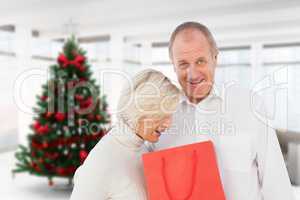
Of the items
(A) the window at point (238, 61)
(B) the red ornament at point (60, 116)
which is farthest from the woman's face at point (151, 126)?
(A) the window at point (238, 61)

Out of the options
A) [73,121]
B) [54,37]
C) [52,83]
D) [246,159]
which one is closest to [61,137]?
[73,121]

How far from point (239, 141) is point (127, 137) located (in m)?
0.32

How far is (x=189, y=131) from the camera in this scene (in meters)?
0.86

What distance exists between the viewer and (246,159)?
0.83 metres

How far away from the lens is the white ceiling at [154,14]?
181 inches

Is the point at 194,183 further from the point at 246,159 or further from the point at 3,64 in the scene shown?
the point at 3,64

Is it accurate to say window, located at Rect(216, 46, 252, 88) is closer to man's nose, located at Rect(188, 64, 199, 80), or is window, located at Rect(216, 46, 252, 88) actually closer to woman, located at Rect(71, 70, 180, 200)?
man's nose, located at Rect(188, 64, 199, 80)

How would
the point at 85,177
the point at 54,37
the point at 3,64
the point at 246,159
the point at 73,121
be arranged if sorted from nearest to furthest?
the point at 85,177 → the point at 246,159 → the point at 73,121 → the point at 3,64 → the point at 54,37

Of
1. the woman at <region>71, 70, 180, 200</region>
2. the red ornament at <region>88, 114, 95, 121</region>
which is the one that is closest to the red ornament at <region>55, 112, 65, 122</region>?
the red ornament at <region>88, 114, 95, 121</region>

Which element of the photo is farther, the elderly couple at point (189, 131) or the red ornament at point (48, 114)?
the red ornament at point (48, 114)

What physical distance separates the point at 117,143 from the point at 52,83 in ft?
9.35

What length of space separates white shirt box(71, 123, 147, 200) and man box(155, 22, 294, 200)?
0.15 meters

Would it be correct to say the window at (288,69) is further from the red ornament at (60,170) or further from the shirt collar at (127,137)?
the shirt collar at (127,137)

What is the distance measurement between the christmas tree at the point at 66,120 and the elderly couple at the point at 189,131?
2.56m
